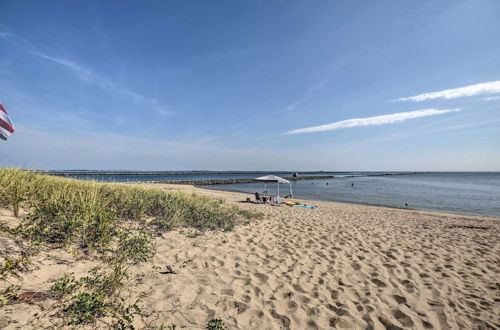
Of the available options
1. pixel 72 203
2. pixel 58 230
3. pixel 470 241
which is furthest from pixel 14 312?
pixel 470 241

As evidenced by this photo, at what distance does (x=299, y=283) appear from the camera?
3926 millimetres

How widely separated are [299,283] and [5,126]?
8164 millimetres

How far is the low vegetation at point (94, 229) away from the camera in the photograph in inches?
98.6

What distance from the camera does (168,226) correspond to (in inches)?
236

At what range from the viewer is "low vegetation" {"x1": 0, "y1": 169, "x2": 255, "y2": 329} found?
2.50 m

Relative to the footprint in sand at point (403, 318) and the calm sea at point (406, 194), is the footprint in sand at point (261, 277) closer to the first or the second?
the footprint in sand at point (403, 318)

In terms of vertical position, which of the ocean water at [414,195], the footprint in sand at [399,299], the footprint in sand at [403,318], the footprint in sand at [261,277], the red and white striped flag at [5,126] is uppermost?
the red and white striped flag at [5,126]

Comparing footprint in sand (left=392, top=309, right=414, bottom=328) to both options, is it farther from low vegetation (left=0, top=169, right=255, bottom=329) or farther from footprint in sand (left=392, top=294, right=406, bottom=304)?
low vegetation (left=0, top=169, right=255, bottom=329)

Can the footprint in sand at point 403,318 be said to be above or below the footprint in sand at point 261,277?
below

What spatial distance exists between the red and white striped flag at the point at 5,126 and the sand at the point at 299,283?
2.60m

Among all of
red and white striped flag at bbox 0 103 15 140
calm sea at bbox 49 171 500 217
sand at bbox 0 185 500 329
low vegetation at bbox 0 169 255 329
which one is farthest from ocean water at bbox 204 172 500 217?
red and white striped flag at bbox 0 103 15 140

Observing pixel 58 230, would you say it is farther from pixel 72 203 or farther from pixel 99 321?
pixel 99 321

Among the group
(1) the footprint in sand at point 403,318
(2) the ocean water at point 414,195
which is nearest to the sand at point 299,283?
(1) the footprint in sand at point 403,318

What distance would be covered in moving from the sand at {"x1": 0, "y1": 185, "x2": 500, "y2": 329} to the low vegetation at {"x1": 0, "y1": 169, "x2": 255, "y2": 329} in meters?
0.21
